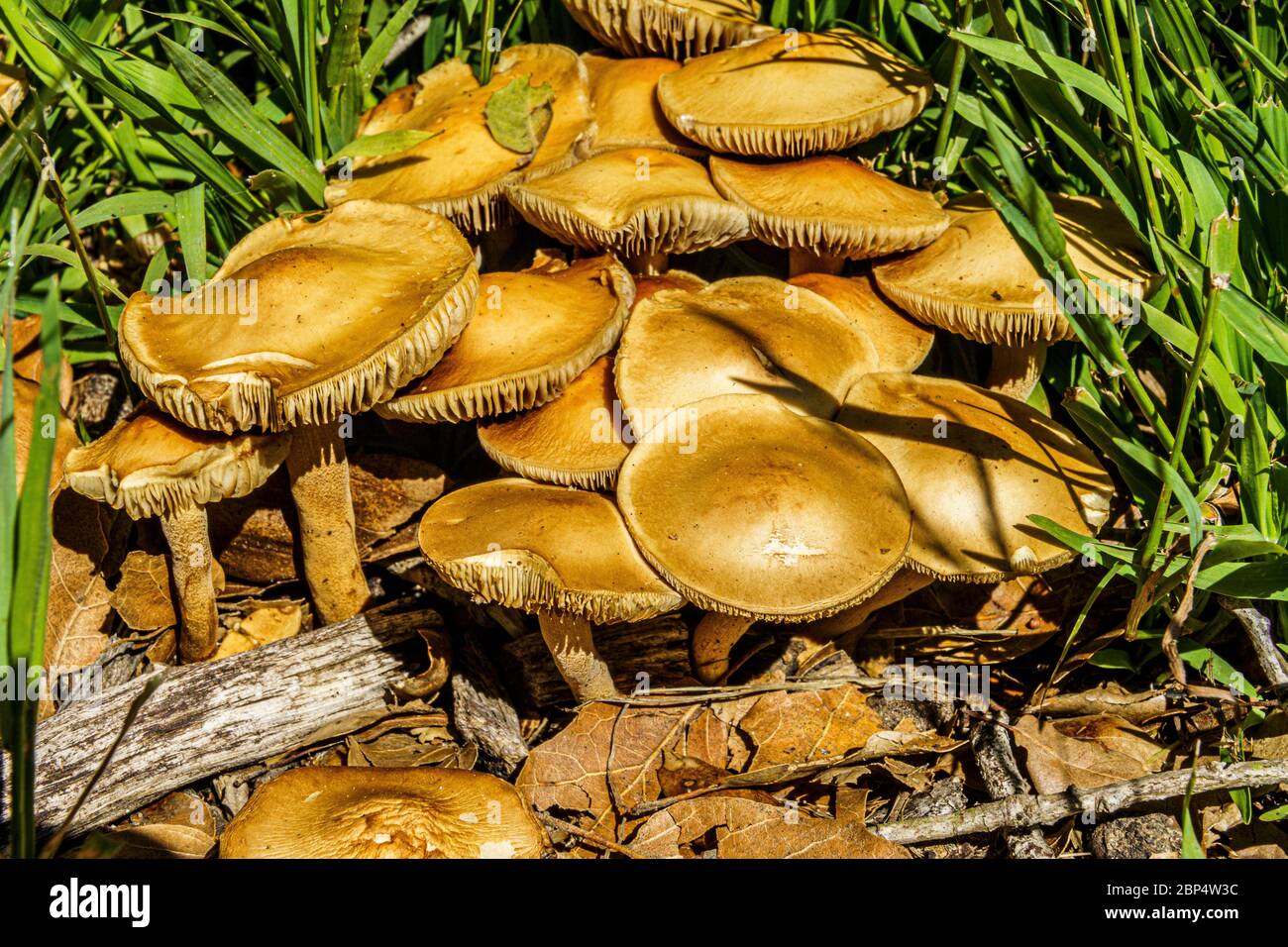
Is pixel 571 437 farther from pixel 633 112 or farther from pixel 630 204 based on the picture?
pixel 633 112

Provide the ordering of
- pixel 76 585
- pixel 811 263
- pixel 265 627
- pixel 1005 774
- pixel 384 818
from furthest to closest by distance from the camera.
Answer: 1. pixel 811 263
2. pixel 265 627
3. pixel 76 585
4. pixel 1005 774
5. pixel 384 818

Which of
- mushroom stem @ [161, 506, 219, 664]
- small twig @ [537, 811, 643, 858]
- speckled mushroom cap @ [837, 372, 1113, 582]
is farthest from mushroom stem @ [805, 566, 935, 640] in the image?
mushroom stem @ [161, 506, 219, 664]

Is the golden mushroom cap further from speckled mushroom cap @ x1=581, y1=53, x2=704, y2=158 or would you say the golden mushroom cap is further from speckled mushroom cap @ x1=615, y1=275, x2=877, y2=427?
speckled mushroom cap @ x1=581, y1=53, x2=704, y2=158

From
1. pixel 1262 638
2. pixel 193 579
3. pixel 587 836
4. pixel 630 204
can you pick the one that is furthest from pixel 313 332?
pixel 1262 638

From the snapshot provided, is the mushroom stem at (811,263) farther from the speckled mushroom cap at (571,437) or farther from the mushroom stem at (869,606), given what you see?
the mushroom stem at (869,606)

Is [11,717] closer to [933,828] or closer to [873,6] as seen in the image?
[933,828]

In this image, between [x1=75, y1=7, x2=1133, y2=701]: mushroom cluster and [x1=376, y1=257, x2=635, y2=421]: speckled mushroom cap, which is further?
[x1=376, y1=257, x2=635, y2=421]: speckled mushroom cap

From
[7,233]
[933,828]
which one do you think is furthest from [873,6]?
[7,233]

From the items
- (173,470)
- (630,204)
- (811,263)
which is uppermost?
(630,204)
